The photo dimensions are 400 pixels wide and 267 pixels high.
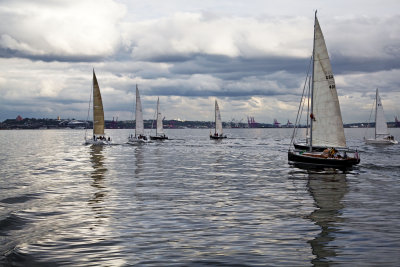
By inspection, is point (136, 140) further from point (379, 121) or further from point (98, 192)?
point (98, 192)

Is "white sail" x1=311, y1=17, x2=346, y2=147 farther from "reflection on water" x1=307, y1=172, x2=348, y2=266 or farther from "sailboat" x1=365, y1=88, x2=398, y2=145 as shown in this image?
"sailboat" x1=365, y1=88, x2=398, y2=145

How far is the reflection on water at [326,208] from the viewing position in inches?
569

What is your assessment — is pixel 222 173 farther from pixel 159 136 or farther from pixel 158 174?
pixel 159 136

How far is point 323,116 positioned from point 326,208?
24.6 meters

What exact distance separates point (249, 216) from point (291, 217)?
2.04m

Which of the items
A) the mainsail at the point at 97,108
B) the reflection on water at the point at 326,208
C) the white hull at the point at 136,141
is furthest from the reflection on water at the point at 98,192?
the white hull at the point at 136,141

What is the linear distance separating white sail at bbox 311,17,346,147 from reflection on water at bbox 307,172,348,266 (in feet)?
18.0

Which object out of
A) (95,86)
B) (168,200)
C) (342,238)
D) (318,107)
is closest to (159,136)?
(95,86)

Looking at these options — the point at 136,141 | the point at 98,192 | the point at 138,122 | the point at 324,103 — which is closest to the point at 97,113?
the point at 136,141

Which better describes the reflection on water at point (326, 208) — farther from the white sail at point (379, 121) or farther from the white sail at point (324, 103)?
the white sail at point (379, 121)

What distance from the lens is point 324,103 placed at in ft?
149

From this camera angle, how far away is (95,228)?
59.8 feet

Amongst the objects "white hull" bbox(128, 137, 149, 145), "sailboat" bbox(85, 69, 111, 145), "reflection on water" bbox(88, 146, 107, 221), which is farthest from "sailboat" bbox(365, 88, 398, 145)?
"reflection on water" bbox(88, 146, 107, 221)

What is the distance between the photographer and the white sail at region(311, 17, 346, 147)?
44.3 m
